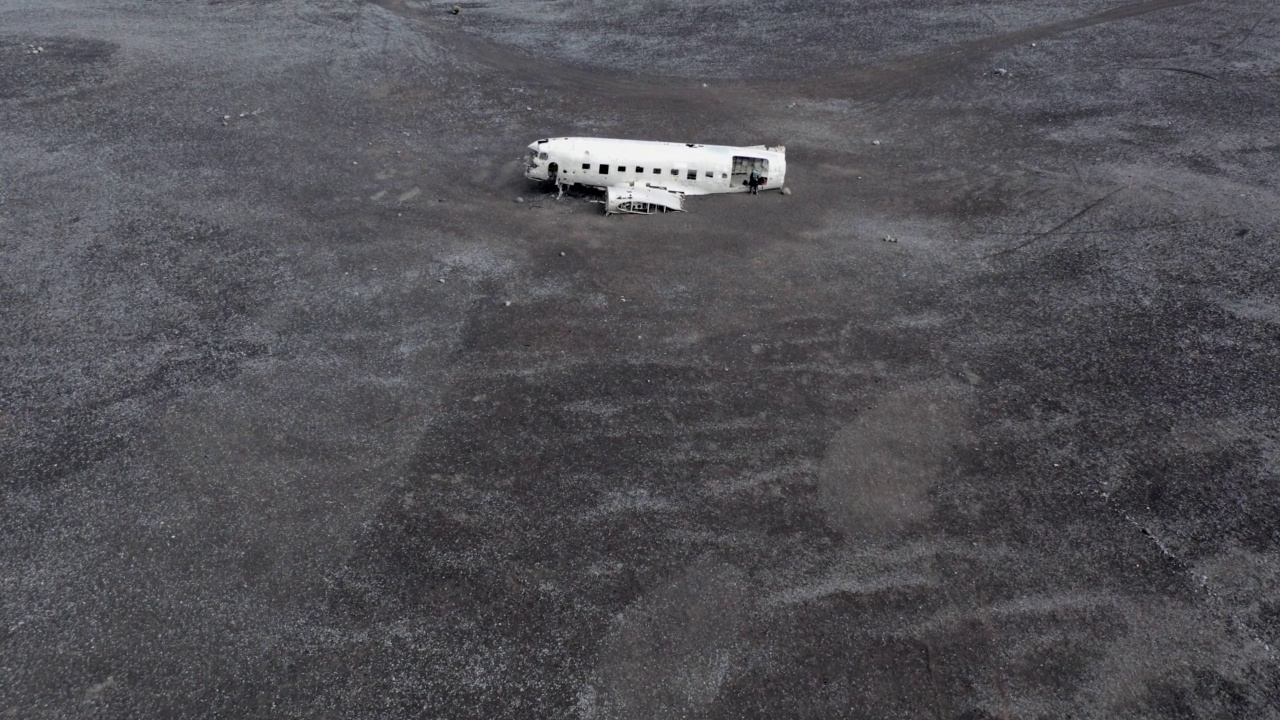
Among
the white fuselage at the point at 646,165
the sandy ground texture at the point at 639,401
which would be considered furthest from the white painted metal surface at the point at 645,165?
the sandy ground texture at the point at 639,401

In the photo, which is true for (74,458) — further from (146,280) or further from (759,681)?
(759,681)

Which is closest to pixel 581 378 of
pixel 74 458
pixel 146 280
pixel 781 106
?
pixel 74 458

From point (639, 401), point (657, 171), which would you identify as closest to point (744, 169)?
point (657, 171)

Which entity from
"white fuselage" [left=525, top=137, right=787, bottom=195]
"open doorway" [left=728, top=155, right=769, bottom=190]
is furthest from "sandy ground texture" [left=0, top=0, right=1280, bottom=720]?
"white fuselage" [left=525, top=137, right=787, bottom=195]

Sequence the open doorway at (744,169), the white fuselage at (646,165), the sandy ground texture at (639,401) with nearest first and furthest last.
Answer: the sandy ground texture at (639,401), the white fuselage at (646,165), the open doorway at (744,169)

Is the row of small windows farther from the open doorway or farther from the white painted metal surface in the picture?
the open doorway

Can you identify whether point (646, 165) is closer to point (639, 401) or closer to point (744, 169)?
point (744, 169)

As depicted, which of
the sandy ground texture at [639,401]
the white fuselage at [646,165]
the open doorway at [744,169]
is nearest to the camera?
the sandy ground texture at [639,401]

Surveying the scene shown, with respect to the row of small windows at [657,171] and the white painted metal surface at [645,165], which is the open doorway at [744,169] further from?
the row of small windows at [657,171]
